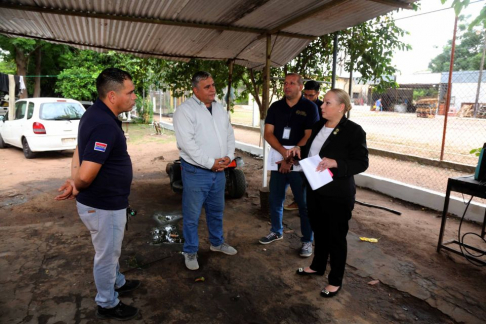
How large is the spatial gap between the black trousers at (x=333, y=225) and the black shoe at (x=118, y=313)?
172 cm

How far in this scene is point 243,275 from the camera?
3197 mm

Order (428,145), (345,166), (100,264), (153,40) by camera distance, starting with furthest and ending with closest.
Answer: (428,145) → (153,40) → (345,166) → (100,264)

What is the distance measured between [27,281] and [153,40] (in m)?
3.80

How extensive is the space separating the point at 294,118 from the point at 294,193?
86 cm

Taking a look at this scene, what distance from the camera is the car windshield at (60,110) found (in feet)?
28.7

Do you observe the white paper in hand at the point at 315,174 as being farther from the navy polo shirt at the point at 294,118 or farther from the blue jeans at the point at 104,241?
the blue jeans at the point at 104,241

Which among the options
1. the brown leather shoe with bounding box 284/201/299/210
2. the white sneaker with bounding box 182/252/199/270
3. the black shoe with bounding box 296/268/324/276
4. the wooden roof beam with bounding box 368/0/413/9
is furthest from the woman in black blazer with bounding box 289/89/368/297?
the brown leather shoe with bounding box 284/201/299/210

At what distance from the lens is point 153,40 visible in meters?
5.14

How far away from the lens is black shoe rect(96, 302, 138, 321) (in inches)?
97.3

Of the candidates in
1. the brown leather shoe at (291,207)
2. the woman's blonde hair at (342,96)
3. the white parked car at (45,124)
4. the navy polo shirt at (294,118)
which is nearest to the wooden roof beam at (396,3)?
the navy polo shirt at (294,118)

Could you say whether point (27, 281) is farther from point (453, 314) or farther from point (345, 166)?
point (453, 314)

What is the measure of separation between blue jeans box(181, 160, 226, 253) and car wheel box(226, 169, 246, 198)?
6.61 ft

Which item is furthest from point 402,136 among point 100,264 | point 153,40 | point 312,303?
point 100,264

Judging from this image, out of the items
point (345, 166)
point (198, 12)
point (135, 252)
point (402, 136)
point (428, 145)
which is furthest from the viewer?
point (402, 136)
